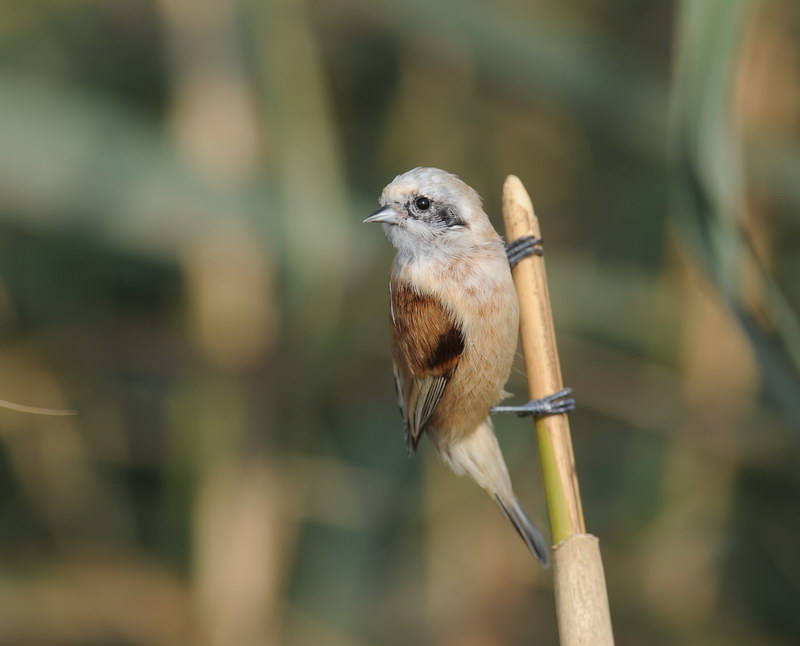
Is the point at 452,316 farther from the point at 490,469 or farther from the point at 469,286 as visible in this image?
the point at 490,469

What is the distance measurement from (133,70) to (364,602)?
2164 mm

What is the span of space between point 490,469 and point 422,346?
0.36m

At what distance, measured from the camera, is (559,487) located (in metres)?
1.41

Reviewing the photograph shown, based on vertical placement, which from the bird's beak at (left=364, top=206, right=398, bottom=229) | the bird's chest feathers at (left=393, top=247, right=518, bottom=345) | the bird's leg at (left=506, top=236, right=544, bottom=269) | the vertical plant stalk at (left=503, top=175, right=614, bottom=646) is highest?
the bird's beak at (left=364, top=206, right=398, bottom=229)

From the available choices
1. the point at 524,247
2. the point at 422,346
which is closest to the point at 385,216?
the point at 422,346

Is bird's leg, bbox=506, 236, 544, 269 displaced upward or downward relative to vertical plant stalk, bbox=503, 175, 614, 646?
upward

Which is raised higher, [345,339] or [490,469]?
[345,339]

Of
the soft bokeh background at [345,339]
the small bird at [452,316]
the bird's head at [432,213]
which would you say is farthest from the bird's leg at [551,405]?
the soft bokeh background at [345,339]

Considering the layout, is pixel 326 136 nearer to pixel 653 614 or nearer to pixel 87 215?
pixel 87 215

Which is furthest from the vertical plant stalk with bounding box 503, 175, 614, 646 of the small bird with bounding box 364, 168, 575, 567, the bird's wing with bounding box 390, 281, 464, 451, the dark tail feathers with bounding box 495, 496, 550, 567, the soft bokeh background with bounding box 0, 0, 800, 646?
the soft bokeh background with bounding box 0, 0, 800, 646

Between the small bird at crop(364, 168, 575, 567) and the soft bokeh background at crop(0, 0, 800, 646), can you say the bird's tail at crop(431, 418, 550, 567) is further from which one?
the soft bokeh background at crop(0, 0, 800, 646)

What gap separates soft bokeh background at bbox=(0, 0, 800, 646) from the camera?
9.48 feet

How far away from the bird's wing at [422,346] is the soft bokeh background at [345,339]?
1.41 ft

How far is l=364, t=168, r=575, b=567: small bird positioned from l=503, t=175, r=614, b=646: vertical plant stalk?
0.32m
